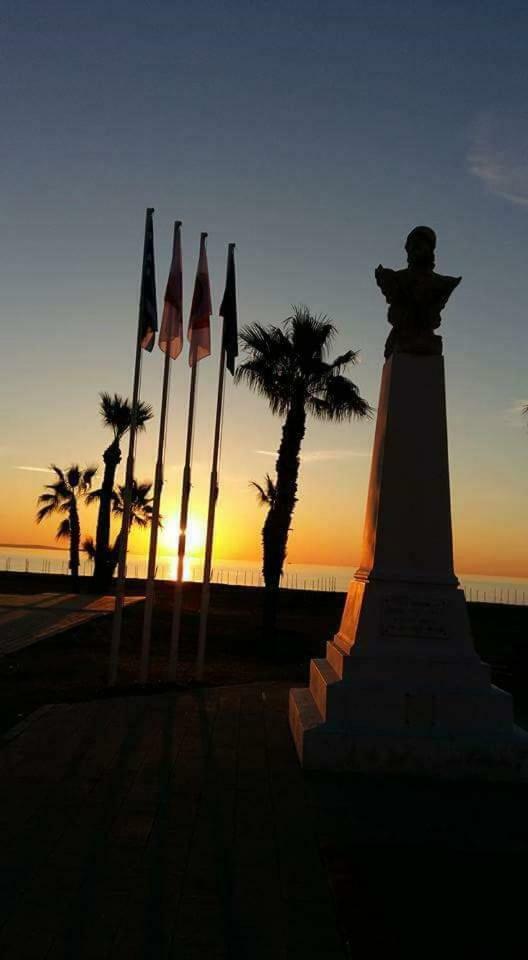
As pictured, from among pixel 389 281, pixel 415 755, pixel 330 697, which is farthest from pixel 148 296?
pixel 415 755

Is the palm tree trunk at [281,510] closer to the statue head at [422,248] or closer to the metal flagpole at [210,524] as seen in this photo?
the metal flagpole at [210,524]

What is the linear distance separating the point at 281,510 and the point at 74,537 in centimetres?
2417

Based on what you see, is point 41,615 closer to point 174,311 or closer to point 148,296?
point 174,311

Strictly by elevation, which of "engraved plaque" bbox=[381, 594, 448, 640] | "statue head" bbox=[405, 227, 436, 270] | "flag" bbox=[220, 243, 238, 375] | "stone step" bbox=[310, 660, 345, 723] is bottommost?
"stone step" bbox=[310, 660, 345, 723]

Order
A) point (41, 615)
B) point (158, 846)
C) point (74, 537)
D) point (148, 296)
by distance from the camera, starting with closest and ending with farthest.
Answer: point (158, 846) < point (148, 296) < point (41, 615) < point (74, 537)

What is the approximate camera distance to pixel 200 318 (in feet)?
44.3

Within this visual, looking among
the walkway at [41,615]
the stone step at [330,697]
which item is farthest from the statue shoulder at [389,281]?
the walkway at [41,615]

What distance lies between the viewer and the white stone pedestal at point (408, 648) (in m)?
7.80

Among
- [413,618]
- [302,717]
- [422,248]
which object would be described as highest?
[422,248]

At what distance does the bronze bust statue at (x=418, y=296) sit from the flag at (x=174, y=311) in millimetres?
4723

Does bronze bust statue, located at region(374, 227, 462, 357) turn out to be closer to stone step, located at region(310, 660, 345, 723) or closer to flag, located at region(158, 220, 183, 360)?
stone step, located at region(310, 660, 345, 723)

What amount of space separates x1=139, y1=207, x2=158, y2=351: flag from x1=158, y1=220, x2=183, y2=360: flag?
166mm

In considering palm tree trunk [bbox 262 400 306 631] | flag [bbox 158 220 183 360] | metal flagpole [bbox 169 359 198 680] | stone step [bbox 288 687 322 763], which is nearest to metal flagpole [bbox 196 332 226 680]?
metal flagpole [bbox 169 359 198 680]

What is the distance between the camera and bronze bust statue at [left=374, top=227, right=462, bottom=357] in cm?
915
